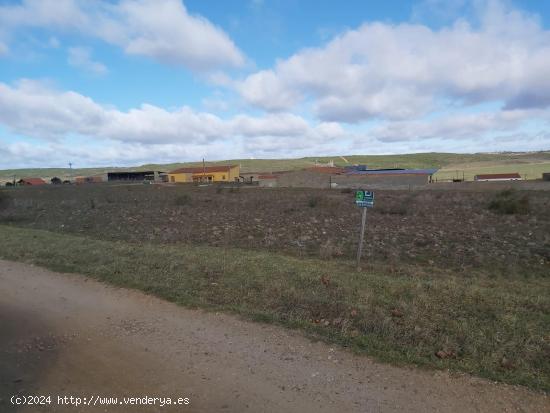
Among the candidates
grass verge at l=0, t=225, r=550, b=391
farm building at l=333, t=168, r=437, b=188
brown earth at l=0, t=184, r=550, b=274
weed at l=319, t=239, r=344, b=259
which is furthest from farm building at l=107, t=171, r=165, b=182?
grass verge at l=0, t=225, r=550, b=391

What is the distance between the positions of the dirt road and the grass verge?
407mm

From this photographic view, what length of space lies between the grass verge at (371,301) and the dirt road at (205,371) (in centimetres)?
41

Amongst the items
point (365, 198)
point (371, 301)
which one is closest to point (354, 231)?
point (365, 198)

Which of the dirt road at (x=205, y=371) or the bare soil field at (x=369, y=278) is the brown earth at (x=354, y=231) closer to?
the bare soil field at (x=369, y=278)

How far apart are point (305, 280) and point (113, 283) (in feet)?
12.8

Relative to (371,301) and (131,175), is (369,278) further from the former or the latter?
(131,175)

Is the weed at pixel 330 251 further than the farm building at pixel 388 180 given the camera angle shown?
No

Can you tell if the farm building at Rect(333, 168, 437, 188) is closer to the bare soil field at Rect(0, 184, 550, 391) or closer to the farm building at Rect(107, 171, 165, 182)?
the bare soil field at Rect(0, 184, 550, 391)

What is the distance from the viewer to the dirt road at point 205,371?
395 centimetres

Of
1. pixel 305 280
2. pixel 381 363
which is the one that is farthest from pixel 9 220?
pixel 381 363

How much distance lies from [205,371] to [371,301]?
3.30 metres

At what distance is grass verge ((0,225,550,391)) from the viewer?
197 inches

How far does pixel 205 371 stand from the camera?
4.53 meters

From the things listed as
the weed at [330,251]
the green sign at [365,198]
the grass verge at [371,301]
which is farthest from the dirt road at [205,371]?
the weed at [330,251]
